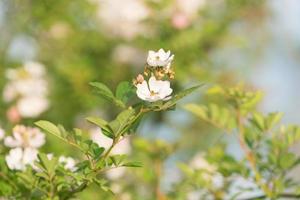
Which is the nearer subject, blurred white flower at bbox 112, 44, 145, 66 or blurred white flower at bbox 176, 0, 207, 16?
blurred white flower at bbox 176, 0, 207, 16

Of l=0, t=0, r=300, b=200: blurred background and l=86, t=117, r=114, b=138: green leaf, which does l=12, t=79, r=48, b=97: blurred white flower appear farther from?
l=86, t=117, r=114, b=138: green leaf

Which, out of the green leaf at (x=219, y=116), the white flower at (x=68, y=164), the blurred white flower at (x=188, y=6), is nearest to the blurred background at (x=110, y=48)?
the blurred white flower at (x=188, y=6)

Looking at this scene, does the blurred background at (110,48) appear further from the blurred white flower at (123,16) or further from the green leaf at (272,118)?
the green leaf at (272,118)

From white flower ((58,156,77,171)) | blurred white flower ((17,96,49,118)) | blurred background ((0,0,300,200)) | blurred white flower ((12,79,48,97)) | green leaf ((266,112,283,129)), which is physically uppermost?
blurred background ((0,0,300,200))

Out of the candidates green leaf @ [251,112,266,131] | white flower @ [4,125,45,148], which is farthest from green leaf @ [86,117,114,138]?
green leaf @ [251,112,266,131]

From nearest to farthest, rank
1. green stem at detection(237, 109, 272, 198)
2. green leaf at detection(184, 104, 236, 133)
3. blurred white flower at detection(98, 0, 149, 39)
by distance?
green stem at detection(237, 109, 272, 198) → green leaf at detection(184, 104, 236, 133) → blurred white flower at detection(98, 0, 149, 39)

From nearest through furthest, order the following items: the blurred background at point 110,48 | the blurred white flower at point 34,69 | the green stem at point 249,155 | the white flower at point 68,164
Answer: the white flower at point 68,164 < the green stem at point 249,155 < the blurred white flower at point 34,69 < the blurred background at point 110,48

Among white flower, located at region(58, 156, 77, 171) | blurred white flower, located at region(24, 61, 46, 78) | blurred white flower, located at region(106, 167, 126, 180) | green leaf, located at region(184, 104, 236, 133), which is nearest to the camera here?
white flower, located at region(58, 156, 77, 171)
